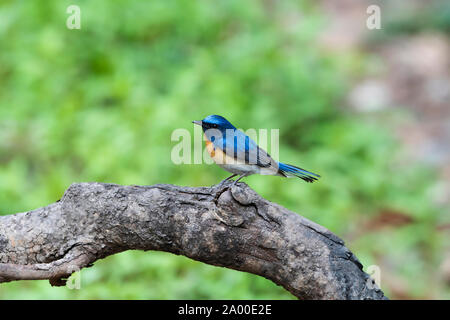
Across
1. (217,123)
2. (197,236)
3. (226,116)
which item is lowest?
(197,236)

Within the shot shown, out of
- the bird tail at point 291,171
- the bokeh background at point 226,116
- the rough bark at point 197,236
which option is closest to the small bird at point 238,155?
the bird tail at point 291,171

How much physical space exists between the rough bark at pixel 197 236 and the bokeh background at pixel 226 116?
1.64m

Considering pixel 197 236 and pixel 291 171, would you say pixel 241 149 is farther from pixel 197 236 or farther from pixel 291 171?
pixel 197 236

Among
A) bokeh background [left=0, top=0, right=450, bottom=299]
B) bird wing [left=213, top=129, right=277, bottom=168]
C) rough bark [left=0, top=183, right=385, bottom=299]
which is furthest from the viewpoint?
bokeh background [left=0, top=0, right=450, bottom=299]

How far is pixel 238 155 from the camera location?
281 centimetres

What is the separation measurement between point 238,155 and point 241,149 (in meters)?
0.04

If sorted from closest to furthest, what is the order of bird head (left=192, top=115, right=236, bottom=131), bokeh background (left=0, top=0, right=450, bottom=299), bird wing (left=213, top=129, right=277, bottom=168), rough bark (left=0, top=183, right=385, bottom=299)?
rough bark (left=0, top=183, right=385, bottom=299) → bird wing (left=213, top=129, right=277, bottom=168) → bird head (left=192, top=115, right=236, bottom=131) → bokeh background (left=0, top=0, right=450, bottom=299)

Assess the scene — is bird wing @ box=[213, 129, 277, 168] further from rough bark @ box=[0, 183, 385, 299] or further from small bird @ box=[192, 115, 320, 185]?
rough bark @ box=[0, 183, 385, 299]

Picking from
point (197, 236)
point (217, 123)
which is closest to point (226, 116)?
point (217, 123)

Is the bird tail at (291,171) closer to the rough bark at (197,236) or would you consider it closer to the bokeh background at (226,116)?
the rough bark at (197,236)

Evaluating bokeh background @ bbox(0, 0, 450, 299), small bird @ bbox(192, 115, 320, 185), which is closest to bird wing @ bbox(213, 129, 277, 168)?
small bird @ bbox(192, 115, 320, 185)

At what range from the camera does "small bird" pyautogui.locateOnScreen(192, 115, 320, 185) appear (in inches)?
111

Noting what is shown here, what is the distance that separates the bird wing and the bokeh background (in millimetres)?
1637
